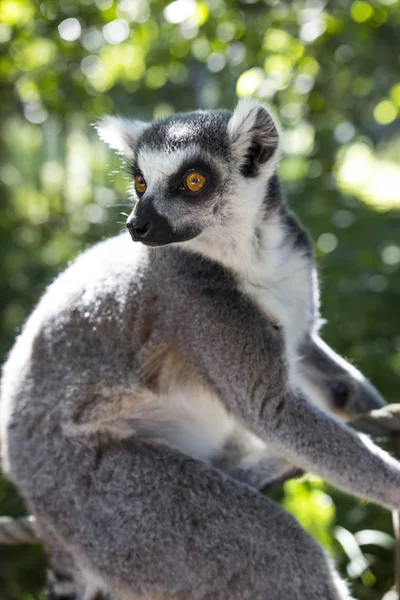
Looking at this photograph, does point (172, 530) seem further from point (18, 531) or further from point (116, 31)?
point (116, 31)

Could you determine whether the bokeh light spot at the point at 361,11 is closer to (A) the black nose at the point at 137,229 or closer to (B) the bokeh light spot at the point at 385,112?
(B) the bokeh light spot at the point at 385,112

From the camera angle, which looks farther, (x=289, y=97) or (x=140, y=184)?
(x=289, y=97)

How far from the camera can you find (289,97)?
5.32 metres

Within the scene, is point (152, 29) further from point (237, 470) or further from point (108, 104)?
point (237, 470)

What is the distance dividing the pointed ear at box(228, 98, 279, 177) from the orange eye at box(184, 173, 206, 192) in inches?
7.4

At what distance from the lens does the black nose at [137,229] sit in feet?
9.00

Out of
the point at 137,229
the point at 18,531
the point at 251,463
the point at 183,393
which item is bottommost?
the point at 18,531

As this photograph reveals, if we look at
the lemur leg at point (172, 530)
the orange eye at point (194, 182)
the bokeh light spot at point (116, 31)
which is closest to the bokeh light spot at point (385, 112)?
the bokeh light spot at point (116, 31)

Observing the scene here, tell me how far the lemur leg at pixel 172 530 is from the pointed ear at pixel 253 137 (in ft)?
3.96

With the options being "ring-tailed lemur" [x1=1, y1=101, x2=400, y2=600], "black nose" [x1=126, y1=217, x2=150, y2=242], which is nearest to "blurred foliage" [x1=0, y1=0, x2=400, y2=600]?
"ring-tailed lemur" [x1=1, y1=101, x2=400, y2=600]

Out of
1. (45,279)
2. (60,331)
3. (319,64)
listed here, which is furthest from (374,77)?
(60,331)

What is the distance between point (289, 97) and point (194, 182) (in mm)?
2624

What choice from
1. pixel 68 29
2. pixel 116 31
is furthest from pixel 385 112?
pixel 68 29

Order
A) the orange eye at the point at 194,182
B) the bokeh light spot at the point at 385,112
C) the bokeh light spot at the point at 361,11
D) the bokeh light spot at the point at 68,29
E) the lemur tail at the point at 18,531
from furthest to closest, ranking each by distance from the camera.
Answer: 1. the bokeh light spot at the point at 385,112
2. the bokeh light spot at the point at 68,29
3. the bokeh light spot at the point at 361,11
4. the lemur tail at the point at 18,531
5. the orange eye at the point at 194,182
